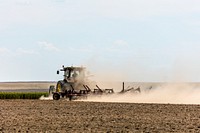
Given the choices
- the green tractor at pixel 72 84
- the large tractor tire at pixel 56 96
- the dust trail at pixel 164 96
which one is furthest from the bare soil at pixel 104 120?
the large tractor tire at pixel 56 96

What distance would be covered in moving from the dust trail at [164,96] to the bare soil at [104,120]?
10810 millimetres

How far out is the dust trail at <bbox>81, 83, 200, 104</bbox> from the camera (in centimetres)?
4734

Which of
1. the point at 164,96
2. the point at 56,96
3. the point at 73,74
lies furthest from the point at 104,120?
the point at 164,96

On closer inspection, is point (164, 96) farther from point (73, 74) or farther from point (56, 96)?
point (56, 96)

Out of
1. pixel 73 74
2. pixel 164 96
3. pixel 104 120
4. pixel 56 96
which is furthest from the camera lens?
pixel 164 96

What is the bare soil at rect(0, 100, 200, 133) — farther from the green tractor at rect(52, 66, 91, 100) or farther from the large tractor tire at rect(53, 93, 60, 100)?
the large tractor tire at rect(53, 93, 60, 100)

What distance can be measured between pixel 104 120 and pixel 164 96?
22.9 metres

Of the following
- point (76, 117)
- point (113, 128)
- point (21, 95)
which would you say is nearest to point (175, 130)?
point (113, 128)

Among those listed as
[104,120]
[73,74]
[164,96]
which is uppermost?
[73,74]

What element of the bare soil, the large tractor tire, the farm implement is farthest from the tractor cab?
the bare soil

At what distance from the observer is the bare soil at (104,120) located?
24.3m

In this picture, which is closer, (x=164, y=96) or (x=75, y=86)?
(x=75, y=86)

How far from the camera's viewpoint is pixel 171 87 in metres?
52.5

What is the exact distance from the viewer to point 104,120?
28.1m
